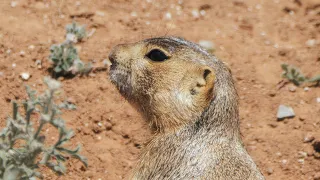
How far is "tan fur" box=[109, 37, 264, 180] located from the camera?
373 centimetres

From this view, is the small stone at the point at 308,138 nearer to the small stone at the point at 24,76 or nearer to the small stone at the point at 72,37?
the small stone at the point at 72,37

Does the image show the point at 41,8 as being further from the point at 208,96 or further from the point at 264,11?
the point at 208,96

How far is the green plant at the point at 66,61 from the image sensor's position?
5.43 meters

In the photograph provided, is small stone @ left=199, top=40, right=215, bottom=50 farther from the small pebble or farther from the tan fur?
the tan fur

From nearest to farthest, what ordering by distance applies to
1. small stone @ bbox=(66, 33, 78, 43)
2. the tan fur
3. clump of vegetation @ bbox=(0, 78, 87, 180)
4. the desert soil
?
clump of vegetation @ bbox=(0, 78, 87, 180) → the tan fur → the desert soil → small stone @ bbox=(66, 33, 78, 43)

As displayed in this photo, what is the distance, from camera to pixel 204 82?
380 cm

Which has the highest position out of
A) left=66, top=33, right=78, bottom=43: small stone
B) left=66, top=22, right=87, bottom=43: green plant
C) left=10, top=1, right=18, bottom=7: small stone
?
left=10, top=1, right=18, bottom=7: small stone

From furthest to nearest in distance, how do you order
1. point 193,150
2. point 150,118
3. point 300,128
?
1. point 300,128
2. point 150,118
3. point 193,150

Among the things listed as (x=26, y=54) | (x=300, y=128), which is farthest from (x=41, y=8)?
(x=300, y=128)

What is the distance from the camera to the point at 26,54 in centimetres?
562

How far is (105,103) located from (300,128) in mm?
1562

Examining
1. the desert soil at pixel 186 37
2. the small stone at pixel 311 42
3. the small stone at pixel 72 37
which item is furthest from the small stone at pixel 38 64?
the small stone at pixel 311 42

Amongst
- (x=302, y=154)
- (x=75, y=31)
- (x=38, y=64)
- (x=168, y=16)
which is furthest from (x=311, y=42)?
(x=38, y=64)

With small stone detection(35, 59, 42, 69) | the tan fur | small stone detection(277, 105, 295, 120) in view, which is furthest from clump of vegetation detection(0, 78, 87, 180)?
small stone detection(277, 105, 295, 120)
